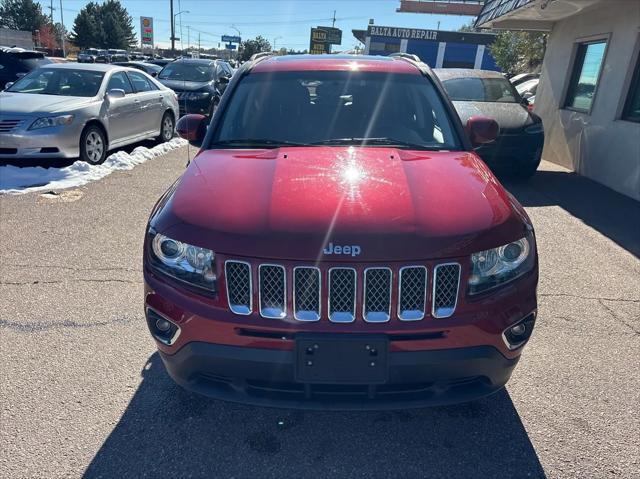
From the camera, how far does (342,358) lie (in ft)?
6.46

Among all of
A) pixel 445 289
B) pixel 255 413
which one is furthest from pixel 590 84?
pixel 255 413

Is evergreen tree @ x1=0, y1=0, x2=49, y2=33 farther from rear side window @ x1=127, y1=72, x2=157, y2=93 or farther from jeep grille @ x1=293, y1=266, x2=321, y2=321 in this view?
jeep grille @ x1=293, y1=266, x2=321, y2=321

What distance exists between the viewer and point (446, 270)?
2037mm

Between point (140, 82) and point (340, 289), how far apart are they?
8.93 m

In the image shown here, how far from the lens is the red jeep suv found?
2.00 m

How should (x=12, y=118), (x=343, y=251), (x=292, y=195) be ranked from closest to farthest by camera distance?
(x=343, y=251)
(x=292, y=195)
(x=12, y=118)

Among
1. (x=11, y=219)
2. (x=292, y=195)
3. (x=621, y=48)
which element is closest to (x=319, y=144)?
(x=292, y=195)

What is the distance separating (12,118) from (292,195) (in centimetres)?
654

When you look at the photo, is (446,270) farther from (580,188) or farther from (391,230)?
(580,188)

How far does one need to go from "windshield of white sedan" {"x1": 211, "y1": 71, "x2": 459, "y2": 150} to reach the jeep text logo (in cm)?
125

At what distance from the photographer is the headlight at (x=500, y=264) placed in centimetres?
210

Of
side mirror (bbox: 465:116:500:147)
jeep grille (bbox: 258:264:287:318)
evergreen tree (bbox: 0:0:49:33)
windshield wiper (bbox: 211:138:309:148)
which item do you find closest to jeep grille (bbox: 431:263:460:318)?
jeep grille (bbox: 258:264:287:318)

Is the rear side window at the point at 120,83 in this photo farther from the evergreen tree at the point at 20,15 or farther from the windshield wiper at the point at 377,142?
the evergreen tree at the point at 20,15

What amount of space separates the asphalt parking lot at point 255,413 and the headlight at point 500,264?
0.88 metres
